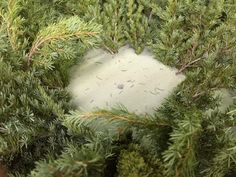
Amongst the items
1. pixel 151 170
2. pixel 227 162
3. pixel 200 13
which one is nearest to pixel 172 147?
pixel 151 170

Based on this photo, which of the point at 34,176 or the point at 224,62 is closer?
the point at 34,176

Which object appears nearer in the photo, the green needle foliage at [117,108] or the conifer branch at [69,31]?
the green needle foliage at [117,108]

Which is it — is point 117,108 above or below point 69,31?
below

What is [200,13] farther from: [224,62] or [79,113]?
[79,113]

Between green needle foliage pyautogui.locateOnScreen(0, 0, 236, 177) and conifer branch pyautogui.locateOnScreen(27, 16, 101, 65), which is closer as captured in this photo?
green needle foliage pyautogui.locateOnScreen(0, 0, 236, 177)

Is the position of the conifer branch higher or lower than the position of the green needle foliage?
higher

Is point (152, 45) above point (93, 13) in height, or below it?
below

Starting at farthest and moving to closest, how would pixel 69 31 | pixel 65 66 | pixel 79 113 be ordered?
pixel 65 66
pixel 69 31
pixel 79 113

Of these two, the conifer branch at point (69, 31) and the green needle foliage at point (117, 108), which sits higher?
the conifer branch at point (69, 31)
